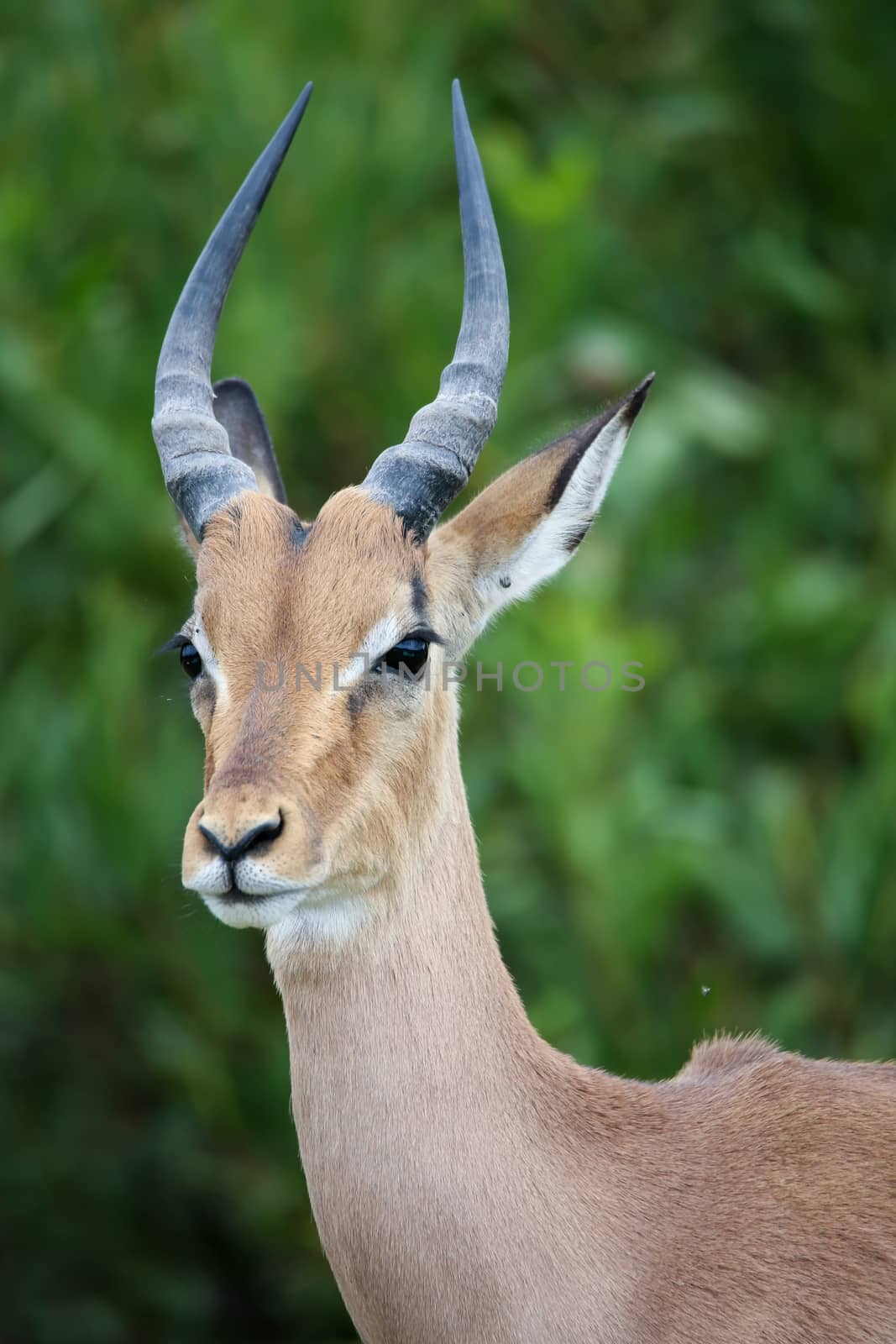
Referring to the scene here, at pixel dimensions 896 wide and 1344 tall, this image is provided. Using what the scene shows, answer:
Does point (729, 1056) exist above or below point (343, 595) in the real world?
below

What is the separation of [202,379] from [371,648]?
3.40 feet

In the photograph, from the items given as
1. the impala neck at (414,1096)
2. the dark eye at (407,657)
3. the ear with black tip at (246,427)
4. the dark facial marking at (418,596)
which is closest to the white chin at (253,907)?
the impala neck at (414,1096)

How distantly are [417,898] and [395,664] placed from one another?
1.98ft

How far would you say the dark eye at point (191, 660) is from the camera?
427 centimetres

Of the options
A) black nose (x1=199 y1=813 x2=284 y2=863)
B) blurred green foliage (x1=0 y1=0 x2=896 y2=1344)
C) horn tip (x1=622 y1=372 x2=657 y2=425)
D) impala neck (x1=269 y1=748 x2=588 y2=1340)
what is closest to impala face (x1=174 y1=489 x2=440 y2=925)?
black nose (x1=199 y1=813 x2=284 y2=863)

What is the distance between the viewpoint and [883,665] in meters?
9.64

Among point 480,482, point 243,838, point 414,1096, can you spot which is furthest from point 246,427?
point 480,482

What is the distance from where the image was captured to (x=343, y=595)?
4.11 m

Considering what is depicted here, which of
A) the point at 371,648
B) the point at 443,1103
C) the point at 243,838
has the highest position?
the point at 371,648

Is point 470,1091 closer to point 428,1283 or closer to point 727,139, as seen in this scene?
point 428,1283

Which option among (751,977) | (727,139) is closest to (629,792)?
(751,977)

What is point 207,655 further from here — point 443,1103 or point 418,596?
point 443,1103

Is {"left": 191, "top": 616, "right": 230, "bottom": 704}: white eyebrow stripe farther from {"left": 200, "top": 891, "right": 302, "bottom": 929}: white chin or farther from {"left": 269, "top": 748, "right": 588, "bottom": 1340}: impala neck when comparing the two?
{"left": 269, "top": 748, "right": 588, "bottom": 1340}: impala neck

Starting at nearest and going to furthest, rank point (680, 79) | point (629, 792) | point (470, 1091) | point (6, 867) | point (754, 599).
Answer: point (470, 1091)
point (629, 792)
point (6, 867)
point (754, 599)
point (680, 79)
